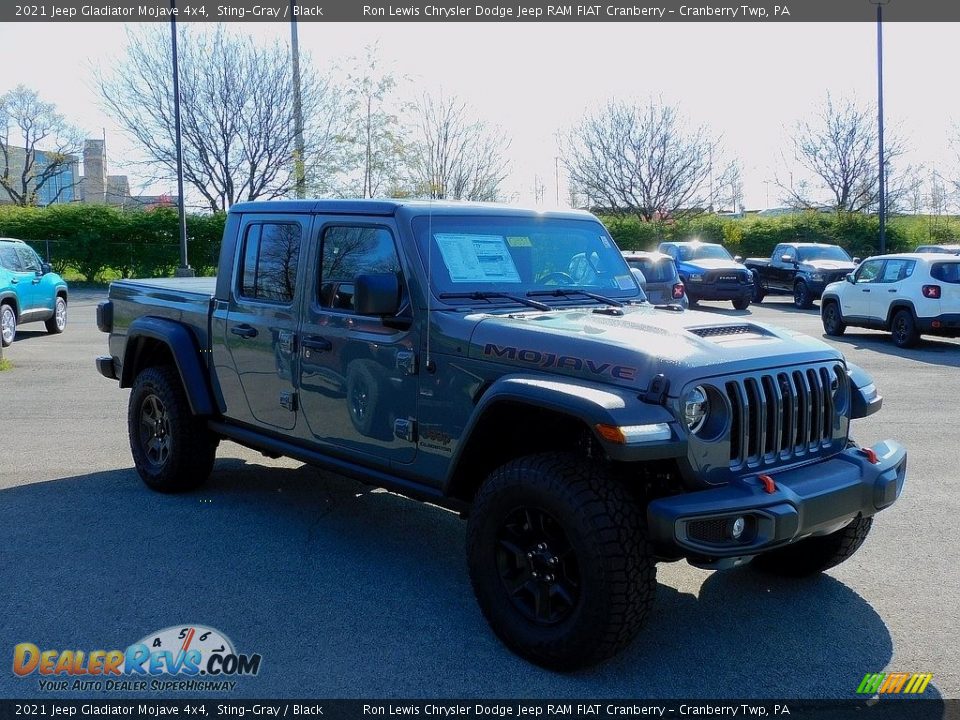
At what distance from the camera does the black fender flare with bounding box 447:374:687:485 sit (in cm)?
359

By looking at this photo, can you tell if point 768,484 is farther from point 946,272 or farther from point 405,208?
point 946,272

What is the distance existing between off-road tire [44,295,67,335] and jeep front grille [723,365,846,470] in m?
15.5

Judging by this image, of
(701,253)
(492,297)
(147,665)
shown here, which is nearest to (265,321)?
(492,297)

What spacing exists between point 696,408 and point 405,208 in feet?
6.41

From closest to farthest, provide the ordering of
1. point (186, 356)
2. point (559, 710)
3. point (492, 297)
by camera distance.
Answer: point (559, 710) → point (492, 297) → point (186, 356)

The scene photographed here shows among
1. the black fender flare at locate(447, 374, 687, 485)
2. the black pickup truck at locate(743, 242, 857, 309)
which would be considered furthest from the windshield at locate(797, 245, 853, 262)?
the black fender flare at locate(447, 374, 687, 485)

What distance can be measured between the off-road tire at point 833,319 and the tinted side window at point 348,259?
47.3 ft

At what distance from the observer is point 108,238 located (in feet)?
105

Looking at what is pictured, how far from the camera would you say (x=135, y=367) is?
6.91 m

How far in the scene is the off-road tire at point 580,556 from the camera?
3.61m

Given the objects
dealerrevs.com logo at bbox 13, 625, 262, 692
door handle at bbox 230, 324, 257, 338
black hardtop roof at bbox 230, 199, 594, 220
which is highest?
black hardtop roof at bbox 230, 199, 594, 220

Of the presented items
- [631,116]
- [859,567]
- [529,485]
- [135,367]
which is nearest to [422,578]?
[529,485]

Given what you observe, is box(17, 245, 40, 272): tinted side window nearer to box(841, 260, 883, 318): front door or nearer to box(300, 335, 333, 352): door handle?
box(300, 335, 333, 352): door handle

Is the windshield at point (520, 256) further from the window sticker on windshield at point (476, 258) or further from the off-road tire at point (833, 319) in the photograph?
the off-road tire at point (833, 319)
